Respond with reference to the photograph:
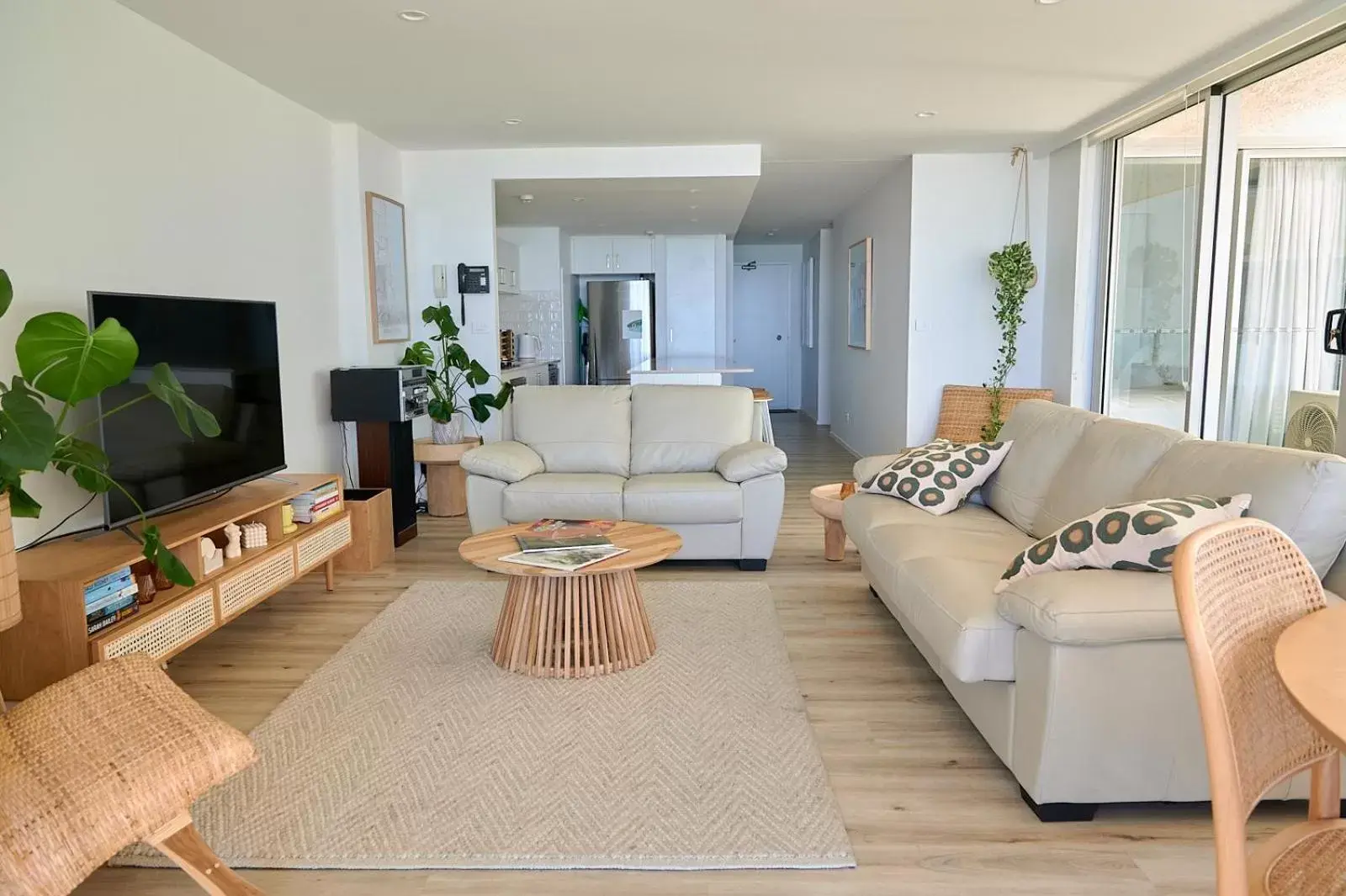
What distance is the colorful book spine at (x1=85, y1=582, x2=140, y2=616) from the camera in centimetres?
260

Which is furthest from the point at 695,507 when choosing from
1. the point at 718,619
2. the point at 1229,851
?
the point at 1229,851

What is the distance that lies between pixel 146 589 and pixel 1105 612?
2.80 meters

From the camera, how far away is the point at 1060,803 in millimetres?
2203

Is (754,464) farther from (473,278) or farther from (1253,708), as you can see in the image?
(1253,708)

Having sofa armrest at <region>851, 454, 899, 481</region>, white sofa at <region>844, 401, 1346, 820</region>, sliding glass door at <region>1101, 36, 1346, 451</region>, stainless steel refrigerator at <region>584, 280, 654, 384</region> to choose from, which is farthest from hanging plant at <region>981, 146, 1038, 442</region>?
stainless steel refrigerator at <region>584, 280, 654, 384</region>

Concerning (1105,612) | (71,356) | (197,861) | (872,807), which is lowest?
(872,807)

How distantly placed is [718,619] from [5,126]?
2.93m

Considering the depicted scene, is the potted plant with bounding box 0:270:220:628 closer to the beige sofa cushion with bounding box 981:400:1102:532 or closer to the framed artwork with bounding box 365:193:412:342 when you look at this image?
the beige sofa cushion with bounding box 981:400:1102:532

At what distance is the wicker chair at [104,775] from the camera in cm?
153

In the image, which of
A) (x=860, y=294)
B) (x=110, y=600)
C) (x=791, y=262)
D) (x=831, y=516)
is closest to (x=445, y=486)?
(x=831, y=516)

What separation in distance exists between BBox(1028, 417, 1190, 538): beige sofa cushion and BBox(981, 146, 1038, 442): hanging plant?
291 cm

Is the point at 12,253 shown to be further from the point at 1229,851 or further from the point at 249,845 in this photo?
the point at 1229,851

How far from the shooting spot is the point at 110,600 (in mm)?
2689

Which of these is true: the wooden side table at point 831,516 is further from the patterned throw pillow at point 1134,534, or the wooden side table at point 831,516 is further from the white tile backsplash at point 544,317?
the white tile backsplash at point 544,317
